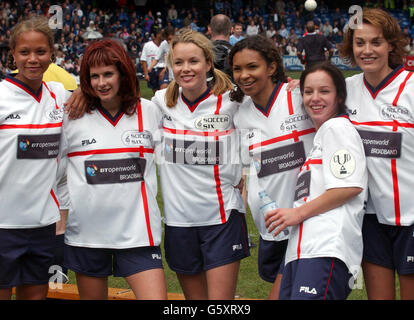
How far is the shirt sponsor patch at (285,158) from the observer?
10.6 feet

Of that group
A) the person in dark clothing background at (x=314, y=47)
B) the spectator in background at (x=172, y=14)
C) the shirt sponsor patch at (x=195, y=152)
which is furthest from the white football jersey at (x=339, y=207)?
the spectator in background at (x=172, y=14)

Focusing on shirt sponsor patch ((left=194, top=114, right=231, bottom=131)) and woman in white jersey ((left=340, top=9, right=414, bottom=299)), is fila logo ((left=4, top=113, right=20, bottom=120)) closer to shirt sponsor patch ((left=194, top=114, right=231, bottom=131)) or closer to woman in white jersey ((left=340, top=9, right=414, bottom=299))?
shirt sponsor patch ((left=194, top=114, right=231, bottom=131))

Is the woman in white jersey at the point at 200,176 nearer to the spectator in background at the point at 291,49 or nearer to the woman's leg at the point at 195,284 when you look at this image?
the woman's leg at the point at 195,284

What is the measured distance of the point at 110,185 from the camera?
10.4ft

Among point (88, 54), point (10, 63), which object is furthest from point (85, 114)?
point (10, 63)

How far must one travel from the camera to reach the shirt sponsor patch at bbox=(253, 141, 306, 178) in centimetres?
322

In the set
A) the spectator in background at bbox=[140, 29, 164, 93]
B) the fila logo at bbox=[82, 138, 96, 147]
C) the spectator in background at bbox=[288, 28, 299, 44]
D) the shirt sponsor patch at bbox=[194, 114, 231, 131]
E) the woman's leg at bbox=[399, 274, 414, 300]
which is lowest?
the woman's leg at bbox=[399, 274, 414, 300]

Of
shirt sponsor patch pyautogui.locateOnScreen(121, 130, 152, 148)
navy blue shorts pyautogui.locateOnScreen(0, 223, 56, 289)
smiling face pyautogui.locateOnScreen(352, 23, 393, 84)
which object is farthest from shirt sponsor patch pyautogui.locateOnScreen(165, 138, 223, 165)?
smiling face pyautogui.locateOnScreen(352, 23, 393, 84)

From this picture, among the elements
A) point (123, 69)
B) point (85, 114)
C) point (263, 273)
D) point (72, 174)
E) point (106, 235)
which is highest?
point (123, 69)

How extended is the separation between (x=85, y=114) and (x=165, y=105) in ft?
1.55

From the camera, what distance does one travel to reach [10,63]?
3.49 metres

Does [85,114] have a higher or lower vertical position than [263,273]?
higher

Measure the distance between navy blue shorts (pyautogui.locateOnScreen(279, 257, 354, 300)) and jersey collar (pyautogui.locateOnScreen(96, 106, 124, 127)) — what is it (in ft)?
3.98
